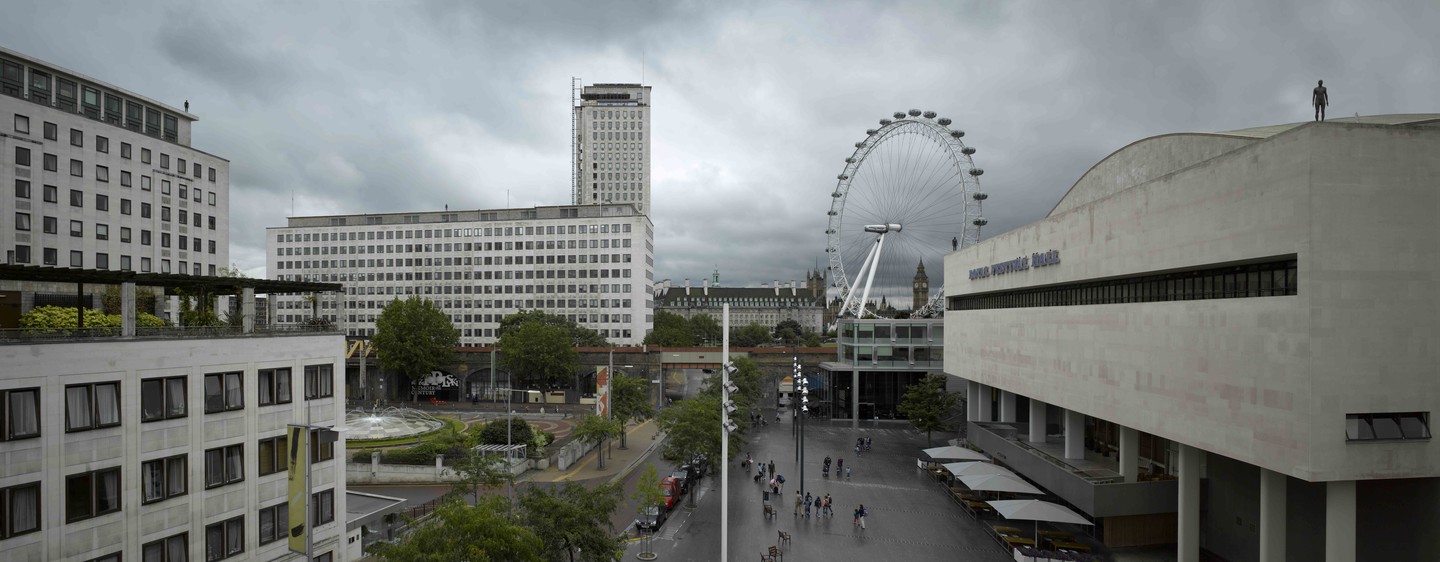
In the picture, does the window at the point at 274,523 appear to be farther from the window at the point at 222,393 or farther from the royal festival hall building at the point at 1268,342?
the royal festival hall building at the point at 1268,342

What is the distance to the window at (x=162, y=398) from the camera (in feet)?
64.7

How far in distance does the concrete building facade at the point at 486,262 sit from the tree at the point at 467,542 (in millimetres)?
93258

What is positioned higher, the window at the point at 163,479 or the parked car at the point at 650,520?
the window at the point at 163,479

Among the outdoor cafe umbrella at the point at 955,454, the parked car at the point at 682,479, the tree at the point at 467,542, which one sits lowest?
the parked car at the point at 682,479

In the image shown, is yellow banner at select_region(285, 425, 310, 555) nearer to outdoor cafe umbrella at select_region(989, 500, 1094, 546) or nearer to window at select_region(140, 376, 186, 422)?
window at select_region(140, 376, 186, 422)

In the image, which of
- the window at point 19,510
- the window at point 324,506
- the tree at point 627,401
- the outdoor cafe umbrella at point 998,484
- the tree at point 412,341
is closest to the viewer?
the window at point 19,510

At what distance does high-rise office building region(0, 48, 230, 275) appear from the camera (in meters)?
A: 53.1

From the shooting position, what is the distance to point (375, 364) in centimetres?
8956

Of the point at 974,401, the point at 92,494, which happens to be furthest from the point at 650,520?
the point at 974,401

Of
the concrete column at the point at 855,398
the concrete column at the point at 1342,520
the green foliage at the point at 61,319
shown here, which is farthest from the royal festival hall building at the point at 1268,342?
the green foliage at the point at 61,319

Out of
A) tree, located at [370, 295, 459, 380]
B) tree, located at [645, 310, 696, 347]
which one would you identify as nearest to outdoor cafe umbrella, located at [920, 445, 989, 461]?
tree, located at [370, 295, 459, 380]

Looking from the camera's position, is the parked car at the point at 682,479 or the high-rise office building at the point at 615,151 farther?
the high-rise office building at the point at 615,151

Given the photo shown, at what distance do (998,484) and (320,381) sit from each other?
31086mm

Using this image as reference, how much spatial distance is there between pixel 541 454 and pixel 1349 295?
43.1 metres
